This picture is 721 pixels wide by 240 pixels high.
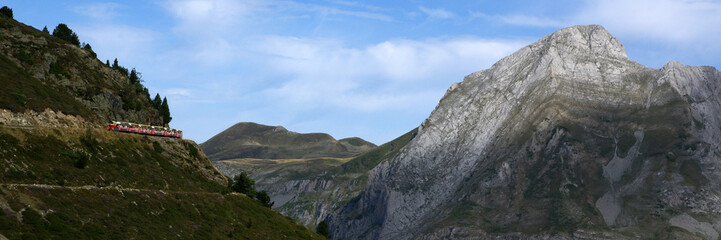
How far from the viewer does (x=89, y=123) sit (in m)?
128

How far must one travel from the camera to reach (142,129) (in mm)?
136875

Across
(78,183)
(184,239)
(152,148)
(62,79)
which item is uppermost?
(62,79)

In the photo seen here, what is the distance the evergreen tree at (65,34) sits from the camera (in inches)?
6609

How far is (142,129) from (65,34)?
48333 millimetres

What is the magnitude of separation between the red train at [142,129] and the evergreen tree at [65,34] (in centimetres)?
4177

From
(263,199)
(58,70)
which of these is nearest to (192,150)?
(263,199)

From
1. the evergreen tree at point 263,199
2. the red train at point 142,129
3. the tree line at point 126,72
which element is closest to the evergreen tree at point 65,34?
the tree line at point 126,72

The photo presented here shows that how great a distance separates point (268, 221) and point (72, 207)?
2250 inches

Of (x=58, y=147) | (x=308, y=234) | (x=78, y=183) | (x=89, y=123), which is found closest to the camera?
(x=78, y=183)

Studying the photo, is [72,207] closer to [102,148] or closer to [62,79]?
[102,148]

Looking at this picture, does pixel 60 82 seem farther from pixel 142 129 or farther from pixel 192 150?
pixel 192 150

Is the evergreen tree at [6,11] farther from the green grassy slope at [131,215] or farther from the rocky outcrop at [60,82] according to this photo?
the green grassy slope at [131,215]

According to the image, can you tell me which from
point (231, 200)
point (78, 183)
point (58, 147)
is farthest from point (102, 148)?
point (231, 200)

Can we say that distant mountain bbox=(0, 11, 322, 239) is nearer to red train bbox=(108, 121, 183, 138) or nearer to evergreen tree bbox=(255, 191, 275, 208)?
red train bbox=(108, 121, 183, 138)
